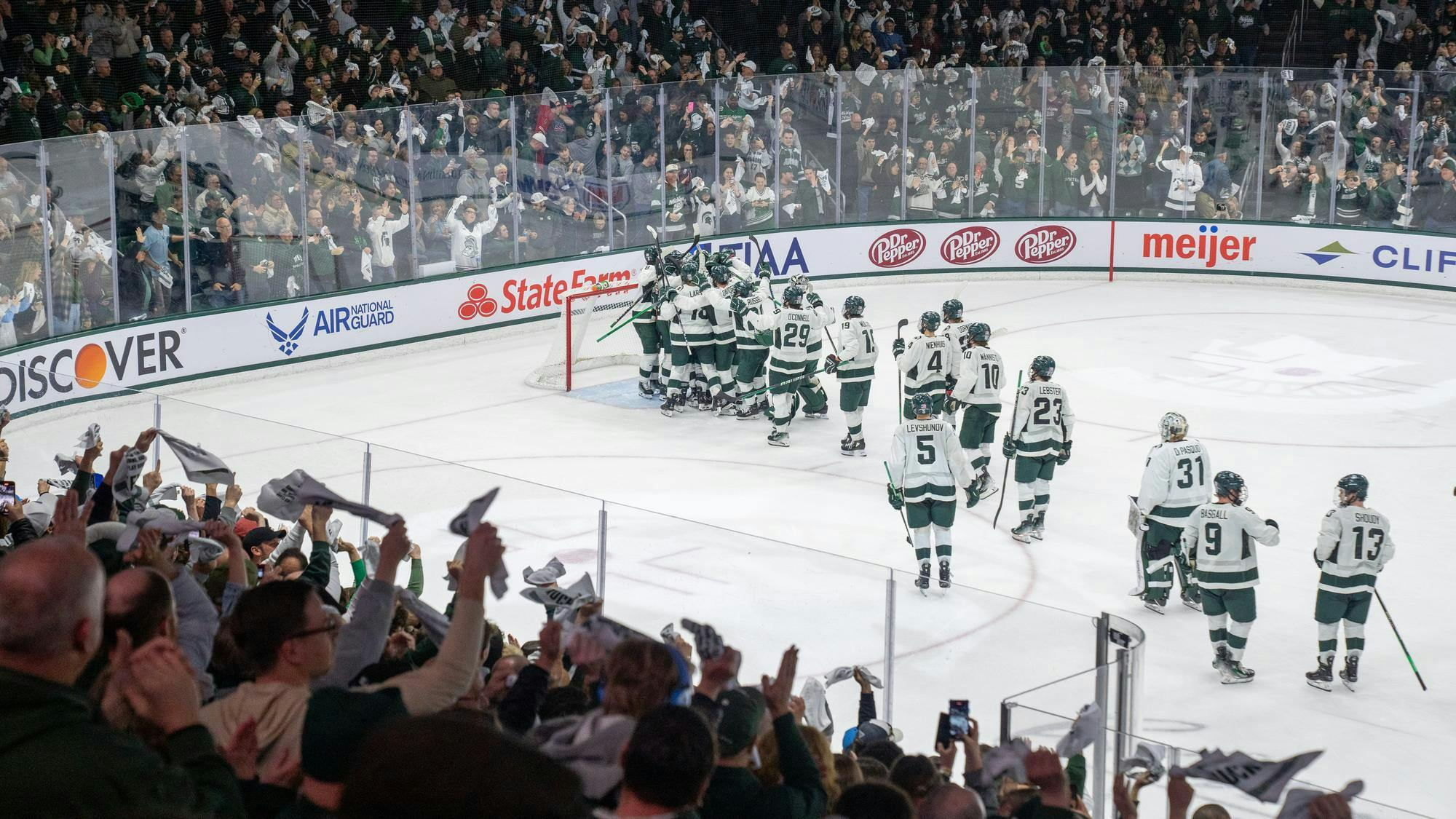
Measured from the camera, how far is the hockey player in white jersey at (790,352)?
1367cm

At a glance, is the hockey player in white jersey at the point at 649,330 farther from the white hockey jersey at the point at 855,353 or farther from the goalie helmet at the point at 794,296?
the white hockey jersey at the point at 855,353

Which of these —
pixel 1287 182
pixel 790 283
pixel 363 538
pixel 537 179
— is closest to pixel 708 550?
pixel 363 538

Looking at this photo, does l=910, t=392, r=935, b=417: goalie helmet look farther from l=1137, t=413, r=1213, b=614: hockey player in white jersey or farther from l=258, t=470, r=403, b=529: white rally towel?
l=258, t=470, r=403, b=529: white rally towel

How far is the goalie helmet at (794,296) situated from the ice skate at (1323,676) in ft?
19.7

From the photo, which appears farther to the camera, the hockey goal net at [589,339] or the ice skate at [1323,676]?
the hockey goal net at [589,339]

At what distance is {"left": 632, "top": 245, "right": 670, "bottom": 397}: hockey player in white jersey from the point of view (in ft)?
49.9

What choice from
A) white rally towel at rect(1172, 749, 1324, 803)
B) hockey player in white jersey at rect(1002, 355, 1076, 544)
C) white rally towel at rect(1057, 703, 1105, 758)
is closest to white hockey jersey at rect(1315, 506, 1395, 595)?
hockey player in white jersey at rect(1002, 355, 1076, 544)

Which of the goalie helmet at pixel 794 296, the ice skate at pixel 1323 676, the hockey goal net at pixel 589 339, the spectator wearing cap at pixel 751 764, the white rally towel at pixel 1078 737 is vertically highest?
the spectator wearing cap at pixel 751 764

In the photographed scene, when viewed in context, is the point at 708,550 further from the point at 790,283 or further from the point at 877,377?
the point at 877,377

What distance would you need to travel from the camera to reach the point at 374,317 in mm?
17078

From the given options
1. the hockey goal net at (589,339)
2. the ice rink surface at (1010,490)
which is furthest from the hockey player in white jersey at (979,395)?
the hockey goal net at (589,339)

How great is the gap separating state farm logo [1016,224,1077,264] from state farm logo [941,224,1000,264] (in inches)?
14.1

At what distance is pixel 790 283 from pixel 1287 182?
9994mm

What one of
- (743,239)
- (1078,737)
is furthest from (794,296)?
(1078,737)
